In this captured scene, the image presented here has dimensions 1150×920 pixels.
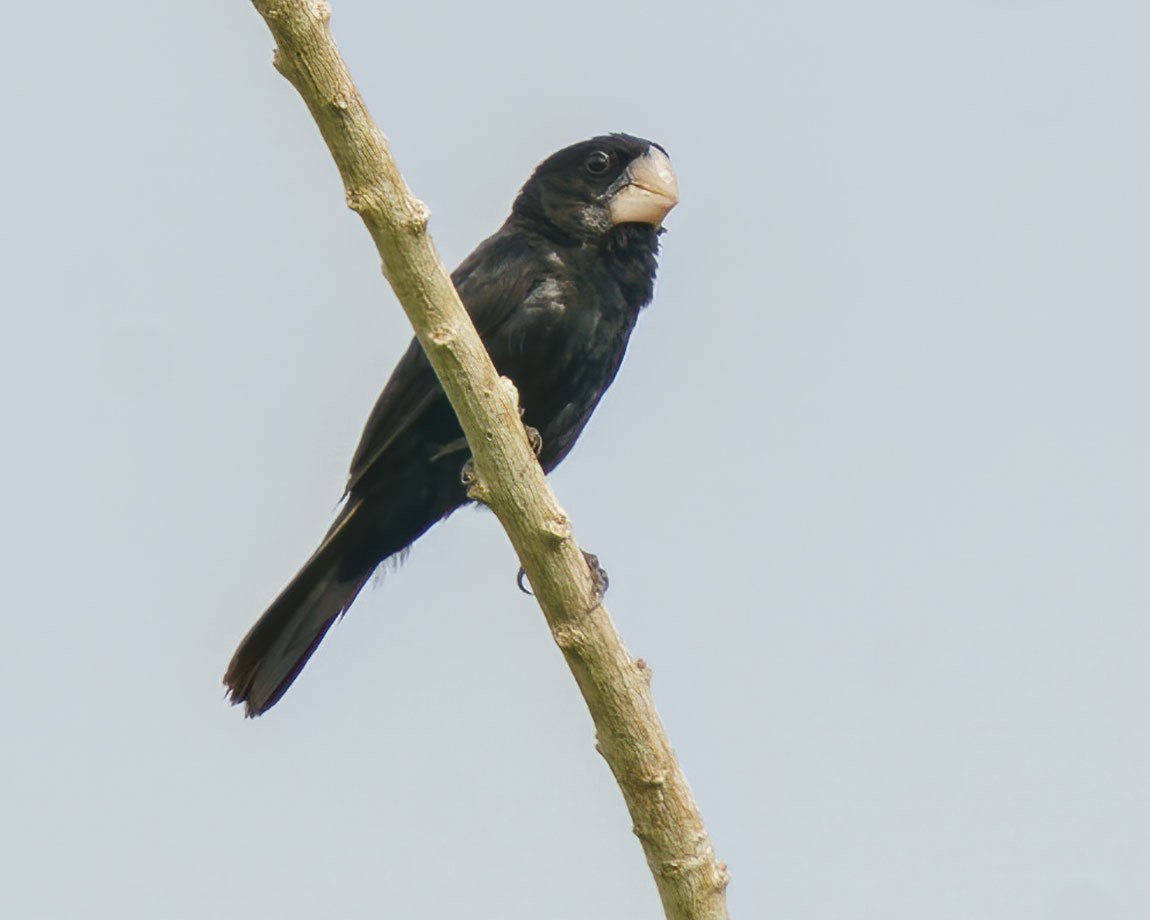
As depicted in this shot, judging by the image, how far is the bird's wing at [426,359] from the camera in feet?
19.3

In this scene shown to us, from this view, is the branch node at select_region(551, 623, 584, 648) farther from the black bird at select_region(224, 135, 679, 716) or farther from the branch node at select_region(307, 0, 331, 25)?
the black bird at select_region(224, 135, 679, 716)

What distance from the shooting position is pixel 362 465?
6.01 meters

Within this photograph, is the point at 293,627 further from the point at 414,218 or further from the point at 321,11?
the point at 321,11

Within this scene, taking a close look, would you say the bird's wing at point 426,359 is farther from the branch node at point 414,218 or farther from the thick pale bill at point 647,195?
the branch node at point 414,218

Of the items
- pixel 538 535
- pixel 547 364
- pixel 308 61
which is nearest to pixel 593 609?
pixel 538 535

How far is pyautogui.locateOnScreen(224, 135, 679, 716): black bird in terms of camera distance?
5906 millimetres

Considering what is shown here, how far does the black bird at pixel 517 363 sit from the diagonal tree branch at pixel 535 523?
1.92 m

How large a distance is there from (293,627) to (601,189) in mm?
2000

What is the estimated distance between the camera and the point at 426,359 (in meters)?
5.87

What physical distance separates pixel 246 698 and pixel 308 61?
3146 mm

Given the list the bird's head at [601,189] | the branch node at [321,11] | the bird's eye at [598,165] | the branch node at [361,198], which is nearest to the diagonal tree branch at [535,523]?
the branch node at [361,198]

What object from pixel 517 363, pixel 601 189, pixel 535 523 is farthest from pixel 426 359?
pixel 535 523

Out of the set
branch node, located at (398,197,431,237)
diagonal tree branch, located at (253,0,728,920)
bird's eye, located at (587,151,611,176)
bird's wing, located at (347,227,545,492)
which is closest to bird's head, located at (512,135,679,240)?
bird's eye, located at (587,151,611,176)

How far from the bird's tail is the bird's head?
52.3 inches
